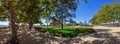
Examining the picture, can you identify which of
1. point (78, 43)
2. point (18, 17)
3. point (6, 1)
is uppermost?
point (6, 1)

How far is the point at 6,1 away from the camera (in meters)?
18.0

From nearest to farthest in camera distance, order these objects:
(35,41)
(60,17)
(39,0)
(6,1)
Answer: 1. (6,1)
2. (35,41)
3. (39,0)
4. (60,17)

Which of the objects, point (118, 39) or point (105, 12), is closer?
point (118, 39)

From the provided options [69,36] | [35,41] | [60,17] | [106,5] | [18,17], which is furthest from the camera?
[106,5]

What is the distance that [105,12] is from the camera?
184 feet

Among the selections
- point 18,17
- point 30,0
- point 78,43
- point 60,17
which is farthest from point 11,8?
point 60,17

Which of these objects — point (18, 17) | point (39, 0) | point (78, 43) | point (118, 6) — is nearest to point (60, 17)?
point (18, 17)

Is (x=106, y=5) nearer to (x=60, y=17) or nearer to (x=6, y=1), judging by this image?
(x=60, y=17)

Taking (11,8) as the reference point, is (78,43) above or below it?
below

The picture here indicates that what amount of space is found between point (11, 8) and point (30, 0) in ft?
8.21

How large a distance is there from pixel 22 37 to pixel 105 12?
3918 centimetres

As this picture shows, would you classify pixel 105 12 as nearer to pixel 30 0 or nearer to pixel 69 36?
pixel 69 36

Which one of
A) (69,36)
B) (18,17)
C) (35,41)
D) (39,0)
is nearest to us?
(35,41)

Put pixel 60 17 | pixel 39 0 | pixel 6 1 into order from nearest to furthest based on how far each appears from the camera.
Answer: pixel 6 1 → pixel 39 0 → pixel 60 17
